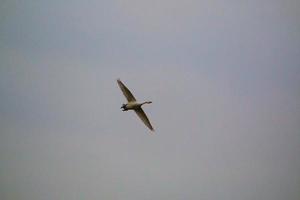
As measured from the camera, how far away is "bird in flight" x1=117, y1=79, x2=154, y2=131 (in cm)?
704

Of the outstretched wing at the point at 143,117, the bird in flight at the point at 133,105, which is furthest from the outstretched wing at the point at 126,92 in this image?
the outstretched wing at the point at 143,117

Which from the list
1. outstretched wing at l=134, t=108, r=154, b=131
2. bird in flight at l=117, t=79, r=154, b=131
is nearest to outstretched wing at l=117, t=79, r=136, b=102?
bird in flight at l=117, t=79, r=154, b=131

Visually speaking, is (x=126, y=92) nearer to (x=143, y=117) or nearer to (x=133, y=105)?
(x=133, y=105)

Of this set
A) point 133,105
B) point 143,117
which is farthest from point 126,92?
point 143,117

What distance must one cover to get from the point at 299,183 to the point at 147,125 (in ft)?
6.44

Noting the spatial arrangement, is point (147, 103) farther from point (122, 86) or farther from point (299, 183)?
point (299, 183)

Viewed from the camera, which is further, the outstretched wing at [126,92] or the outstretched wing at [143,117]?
the outstretched wing at [143,117]

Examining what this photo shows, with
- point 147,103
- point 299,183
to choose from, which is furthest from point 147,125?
point 299,183

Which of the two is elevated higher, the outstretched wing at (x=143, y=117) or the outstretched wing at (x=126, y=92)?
the outstretched wing at (x=126, y=92)

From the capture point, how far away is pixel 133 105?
714 centimetres

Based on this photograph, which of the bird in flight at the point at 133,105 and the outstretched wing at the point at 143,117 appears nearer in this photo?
the bird in flight at the point at 133,105

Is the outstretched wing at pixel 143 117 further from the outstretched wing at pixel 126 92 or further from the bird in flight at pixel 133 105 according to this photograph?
the outstretched wing at pixel 126 92

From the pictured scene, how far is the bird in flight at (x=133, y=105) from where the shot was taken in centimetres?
704

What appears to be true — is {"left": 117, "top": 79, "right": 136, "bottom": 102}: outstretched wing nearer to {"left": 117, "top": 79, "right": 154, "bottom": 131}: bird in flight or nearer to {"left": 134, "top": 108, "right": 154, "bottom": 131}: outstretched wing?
{"left": 117, "top": 79, "right": 154, "bottom": 131}: bird in flight
